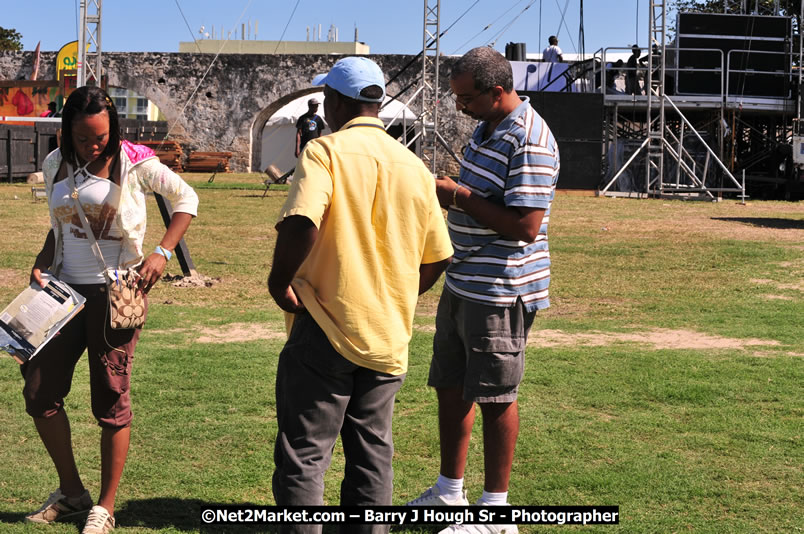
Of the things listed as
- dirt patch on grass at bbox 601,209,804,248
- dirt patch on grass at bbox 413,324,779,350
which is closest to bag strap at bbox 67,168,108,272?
dirt patch on grass at bbox 413,324,779,350

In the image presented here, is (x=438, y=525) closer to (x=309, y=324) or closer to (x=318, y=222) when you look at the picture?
(x=309, y=324)

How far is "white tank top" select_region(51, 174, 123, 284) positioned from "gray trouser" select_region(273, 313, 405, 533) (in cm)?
109

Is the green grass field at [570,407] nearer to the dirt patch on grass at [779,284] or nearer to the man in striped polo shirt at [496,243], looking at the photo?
the dirt patch on grass at [779,284]

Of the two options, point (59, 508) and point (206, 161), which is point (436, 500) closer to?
point (59, 508)

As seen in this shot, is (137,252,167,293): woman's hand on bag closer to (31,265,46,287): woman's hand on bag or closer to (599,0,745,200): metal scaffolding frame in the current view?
(31,265,46,287): woman's hand on bag

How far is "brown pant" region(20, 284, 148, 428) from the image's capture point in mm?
3674

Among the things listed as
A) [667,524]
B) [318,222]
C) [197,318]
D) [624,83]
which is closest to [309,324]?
[318,222]

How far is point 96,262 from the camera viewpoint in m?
3.71

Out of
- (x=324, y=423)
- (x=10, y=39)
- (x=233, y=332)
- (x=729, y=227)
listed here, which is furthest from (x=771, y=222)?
(x=10, y=39)

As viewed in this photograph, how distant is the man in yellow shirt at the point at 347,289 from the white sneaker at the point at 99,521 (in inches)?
42.9

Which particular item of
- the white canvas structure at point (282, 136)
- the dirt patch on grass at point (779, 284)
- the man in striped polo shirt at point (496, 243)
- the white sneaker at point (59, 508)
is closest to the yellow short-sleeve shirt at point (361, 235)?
the man in striped polo shirt at point (496, 243)

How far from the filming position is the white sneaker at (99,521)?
3621mm

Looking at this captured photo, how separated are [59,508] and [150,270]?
3.24ft

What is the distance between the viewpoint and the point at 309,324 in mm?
2916
